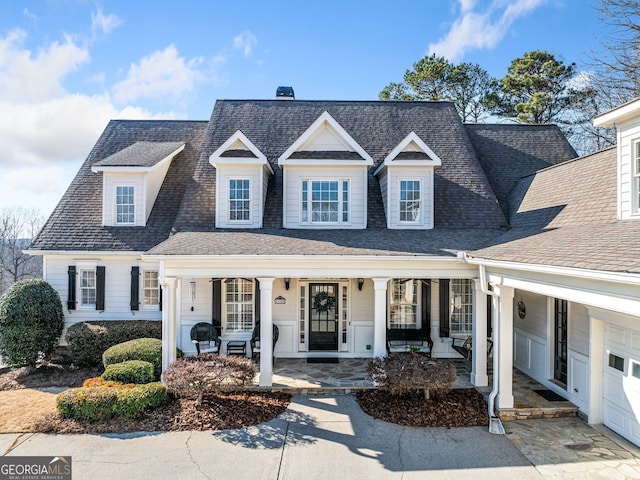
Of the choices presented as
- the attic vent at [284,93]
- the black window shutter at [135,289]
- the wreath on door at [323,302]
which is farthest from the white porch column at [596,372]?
the attic vent at [284,93]

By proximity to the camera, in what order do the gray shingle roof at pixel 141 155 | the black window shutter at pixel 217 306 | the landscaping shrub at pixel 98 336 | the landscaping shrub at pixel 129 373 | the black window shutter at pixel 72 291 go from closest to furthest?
the landscaping shrub at pixel 129 373 < the landscaping shrub at pixel 98 336 < the black window shutter at pixel 217 306 < the black window shutter at pixel 72 291 < the gray shingle roof at pixel 141 155

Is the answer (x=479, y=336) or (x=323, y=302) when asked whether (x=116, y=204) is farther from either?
(x=479, y=336)

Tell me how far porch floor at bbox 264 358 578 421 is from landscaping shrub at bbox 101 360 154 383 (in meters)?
3.13

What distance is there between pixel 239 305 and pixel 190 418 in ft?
14.2

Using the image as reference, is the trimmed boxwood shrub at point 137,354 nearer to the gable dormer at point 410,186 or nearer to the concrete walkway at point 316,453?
the concrete walkway at point 316,453

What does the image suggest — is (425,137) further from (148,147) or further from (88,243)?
(88,243)

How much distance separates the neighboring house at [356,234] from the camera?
786 centimetres

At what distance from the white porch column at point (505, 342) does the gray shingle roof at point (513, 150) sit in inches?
244

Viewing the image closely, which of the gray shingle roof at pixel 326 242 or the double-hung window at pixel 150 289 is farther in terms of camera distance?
the double-hung window at pixel 150 289

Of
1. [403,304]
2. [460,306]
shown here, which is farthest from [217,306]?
[460,306]

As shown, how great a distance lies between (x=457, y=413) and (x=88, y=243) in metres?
11.9

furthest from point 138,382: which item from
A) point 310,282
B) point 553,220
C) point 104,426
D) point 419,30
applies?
point 419,30

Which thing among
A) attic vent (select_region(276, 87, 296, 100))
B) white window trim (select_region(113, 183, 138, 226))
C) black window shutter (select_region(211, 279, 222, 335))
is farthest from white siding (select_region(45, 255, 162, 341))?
attic vent (select_region(276, 87, 296, 100))

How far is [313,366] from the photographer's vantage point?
10.6 m
